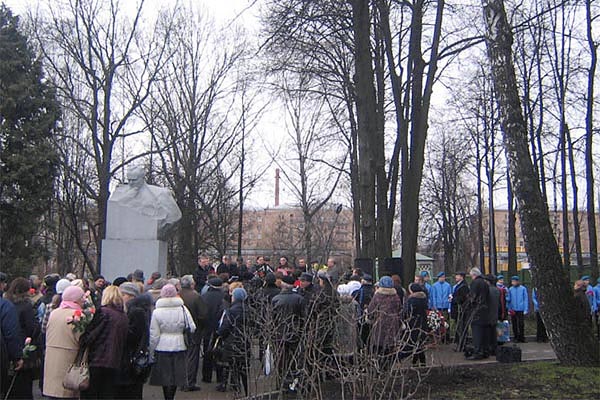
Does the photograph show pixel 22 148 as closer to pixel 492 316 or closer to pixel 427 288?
pixel 427 288

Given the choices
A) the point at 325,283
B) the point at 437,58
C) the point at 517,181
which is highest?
the point at 437,58

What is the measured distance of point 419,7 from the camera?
1688 centimetres

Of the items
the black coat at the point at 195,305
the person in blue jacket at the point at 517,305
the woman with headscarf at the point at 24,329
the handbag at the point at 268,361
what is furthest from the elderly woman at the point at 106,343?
the person in blue jacket at the point at 517,305

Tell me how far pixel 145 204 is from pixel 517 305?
9.83 m

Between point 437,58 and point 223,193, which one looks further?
point 223,193

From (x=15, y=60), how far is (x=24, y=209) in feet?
18.7

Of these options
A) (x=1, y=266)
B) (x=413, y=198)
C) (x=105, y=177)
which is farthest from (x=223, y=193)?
(x=413, y=198)

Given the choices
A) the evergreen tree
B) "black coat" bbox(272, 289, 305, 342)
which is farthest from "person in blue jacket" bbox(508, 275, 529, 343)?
the evergreen tree

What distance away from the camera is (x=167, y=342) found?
316 inches

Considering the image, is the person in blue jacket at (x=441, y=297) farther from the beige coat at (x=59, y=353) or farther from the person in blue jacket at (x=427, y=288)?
the beige coat at (x=59, y=353)

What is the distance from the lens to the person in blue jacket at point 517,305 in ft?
55.3

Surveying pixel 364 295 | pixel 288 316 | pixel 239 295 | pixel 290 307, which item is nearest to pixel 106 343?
pixel 288 316

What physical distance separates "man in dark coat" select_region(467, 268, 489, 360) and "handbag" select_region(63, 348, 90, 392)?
8.14 m

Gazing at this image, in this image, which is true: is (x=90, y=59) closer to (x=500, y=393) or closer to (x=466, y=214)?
(x=500, y=393)
